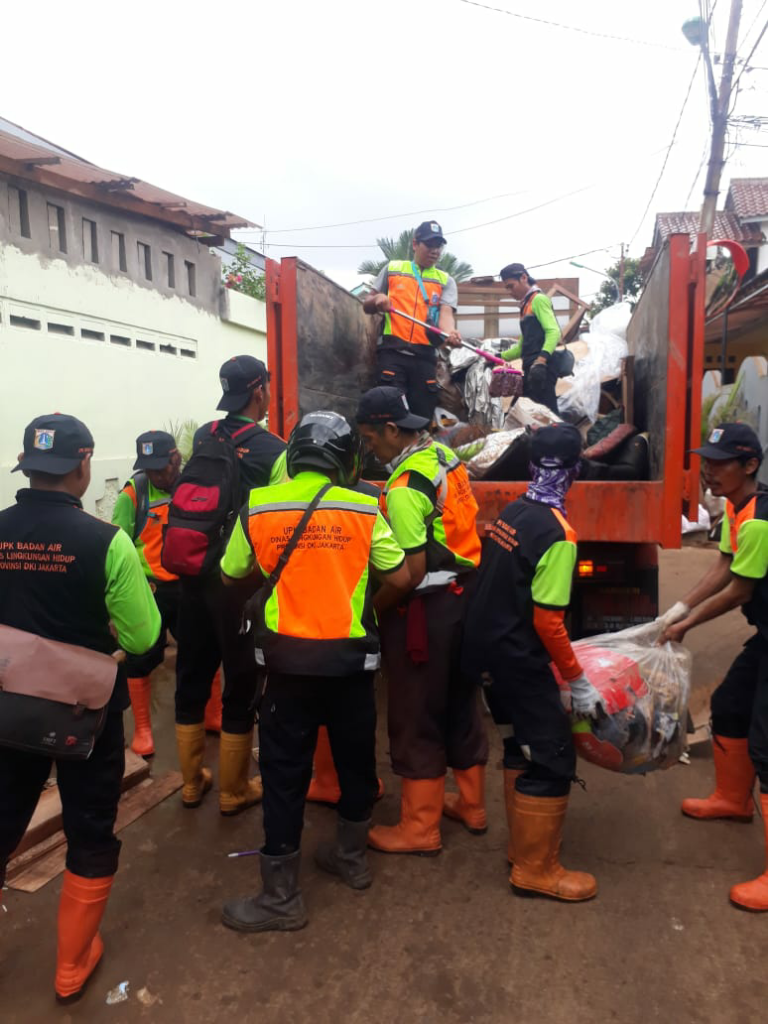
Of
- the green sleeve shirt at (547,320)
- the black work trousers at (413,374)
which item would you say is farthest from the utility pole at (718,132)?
the black work trousers at (413,374)

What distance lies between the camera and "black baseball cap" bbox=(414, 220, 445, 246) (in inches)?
184

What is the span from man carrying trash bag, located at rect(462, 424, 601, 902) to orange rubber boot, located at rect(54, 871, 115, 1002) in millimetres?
1365

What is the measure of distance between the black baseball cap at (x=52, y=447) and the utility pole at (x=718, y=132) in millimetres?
12587

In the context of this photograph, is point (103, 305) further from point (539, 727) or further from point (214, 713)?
point (539, 727)

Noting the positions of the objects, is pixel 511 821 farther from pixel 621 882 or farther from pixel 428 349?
pixel 428 349

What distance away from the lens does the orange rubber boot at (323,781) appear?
131 inches

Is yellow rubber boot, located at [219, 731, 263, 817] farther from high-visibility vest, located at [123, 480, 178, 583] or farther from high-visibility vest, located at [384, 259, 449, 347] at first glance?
high-visibility vest, located at [384, 259, 449, 347]

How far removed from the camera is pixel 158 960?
2.30 metres

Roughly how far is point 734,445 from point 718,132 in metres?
12.1

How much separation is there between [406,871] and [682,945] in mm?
960

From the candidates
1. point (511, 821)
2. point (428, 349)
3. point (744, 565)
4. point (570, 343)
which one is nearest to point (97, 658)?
point (511, 821)

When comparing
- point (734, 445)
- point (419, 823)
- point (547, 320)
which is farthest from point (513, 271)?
point (419, 823)

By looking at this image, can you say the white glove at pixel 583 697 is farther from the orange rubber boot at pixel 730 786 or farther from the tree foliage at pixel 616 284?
the tree foliage at pixel 616 284

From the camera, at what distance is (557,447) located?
2531 millimetres
